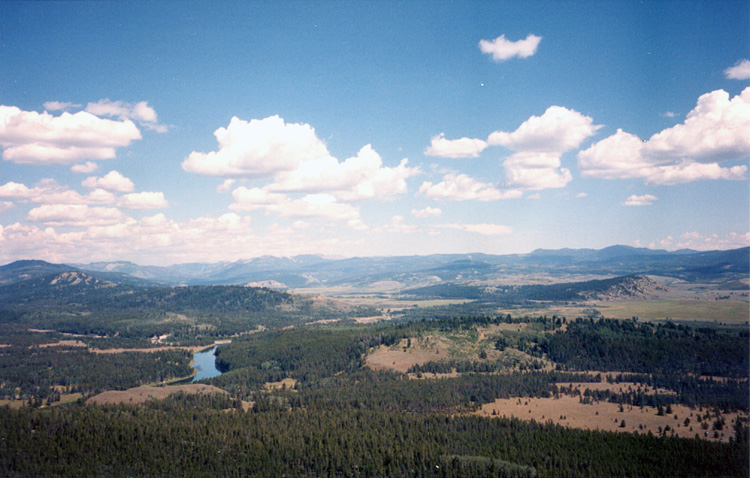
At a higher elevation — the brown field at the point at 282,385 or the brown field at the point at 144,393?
the brown field at the point at 144,393

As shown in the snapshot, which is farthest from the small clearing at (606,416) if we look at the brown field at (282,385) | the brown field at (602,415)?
the brown field at (282,385)

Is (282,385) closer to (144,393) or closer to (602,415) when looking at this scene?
(144,393)

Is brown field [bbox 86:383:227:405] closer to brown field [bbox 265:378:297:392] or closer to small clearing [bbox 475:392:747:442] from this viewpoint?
brown field [bbox 265:378:297:392]

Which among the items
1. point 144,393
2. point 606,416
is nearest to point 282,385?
point 144,393

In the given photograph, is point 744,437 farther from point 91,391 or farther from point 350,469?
point 91,391

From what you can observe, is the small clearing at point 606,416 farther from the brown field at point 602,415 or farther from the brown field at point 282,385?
the brown field at point 282,385

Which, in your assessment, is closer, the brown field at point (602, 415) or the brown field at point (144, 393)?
the brown field at point (602, 415)

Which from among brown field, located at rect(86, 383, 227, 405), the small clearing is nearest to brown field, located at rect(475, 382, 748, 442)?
the small clearing

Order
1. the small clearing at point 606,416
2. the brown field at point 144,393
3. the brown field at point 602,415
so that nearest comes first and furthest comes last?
the small clearing at point 606,416 < the brown field at point 602,415 < the brown field at point 144,393
